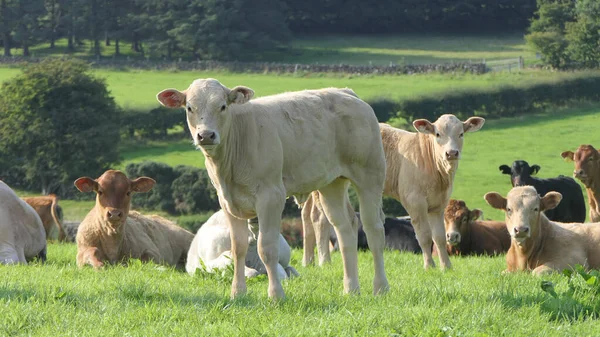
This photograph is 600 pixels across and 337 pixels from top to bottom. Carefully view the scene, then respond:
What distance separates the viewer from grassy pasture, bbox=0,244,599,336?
A: 308 inches

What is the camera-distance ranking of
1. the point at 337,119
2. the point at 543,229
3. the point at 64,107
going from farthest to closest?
the point at 64,107 → the point at 543,229 → the point at 337,119

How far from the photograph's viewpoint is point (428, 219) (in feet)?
49.1

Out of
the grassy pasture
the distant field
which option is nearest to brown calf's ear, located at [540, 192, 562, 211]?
the grassy pasture

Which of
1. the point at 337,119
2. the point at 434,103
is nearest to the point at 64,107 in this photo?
the point at 434,103

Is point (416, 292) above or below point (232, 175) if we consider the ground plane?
below

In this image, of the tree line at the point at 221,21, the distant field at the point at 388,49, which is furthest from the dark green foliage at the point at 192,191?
the tree line at the point at 221,21

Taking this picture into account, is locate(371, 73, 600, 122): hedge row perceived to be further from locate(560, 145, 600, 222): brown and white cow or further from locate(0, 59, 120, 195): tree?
locate(560, 145, 600, 222): brown and white cow

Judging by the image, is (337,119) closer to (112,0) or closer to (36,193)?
(36,193)

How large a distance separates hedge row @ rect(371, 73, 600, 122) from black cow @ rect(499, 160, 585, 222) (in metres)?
37.5

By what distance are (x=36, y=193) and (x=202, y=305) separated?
169 feet

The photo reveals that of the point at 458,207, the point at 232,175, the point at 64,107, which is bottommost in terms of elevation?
the point at 64,107

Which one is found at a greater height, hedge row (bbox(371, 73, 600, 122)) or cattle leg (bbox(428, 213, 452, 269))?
cattle leg (bbox(428, 213, 452, 269))

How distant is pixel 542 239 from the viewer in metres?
13.2

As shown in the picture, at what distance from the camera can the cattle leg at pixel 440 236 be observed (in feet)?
46.5
